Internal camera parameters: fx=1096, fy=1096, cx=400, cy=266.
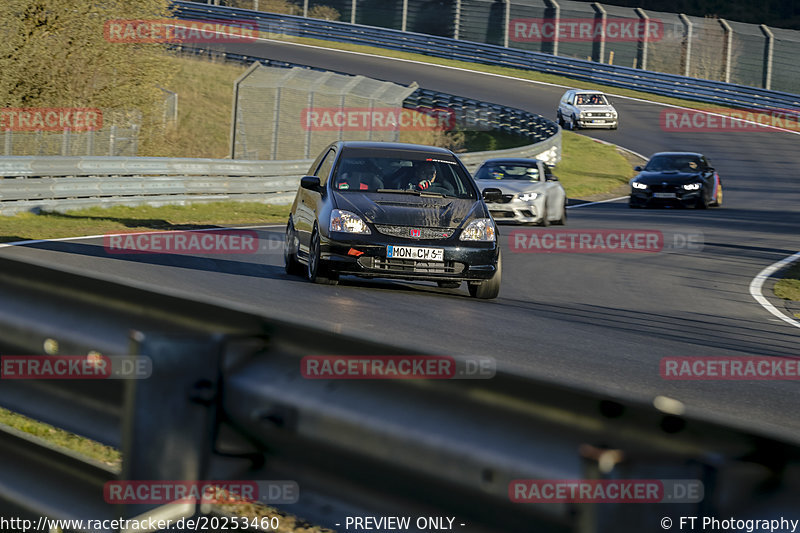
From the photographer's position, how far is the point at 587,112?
141 feet

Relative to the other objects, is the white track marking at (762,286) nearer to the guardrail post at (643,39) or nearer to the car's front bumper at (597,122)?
the car's front bumper at (597,122)

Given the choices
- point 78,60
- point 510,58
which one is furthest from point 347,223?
point 510,58

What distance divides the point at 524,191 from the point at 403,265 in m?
10.8

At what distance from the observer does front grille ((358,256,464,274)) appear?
37.3 feet

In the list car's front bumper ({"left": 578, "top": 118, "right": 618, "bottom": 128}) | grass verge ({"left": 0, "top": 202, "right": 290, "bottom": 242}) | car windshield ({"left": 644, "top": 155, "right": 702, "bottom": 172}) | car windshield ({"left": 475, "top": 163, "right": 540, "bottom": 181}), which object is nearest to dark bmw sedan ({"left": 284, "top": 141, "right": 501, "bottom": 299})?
grass verge ({"left": 0, "top": 202, "right": 290, "bottom": 242})

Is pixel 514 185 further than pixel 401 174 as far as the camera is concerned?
Yes

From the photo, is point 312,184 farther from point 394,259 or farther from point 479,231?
point 479,231

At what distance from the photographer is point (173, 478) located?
9.99 ft

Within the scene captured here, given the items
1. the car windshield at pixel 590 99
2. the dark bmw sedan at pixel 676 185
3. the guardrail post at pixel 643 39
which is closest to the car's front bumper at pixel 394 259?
the dark bmw sedan at pixel 676 185

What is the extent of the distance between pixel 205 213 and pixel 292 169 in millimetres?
3967

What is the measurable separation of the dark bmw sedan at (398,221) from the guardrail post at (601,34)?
43872 mm

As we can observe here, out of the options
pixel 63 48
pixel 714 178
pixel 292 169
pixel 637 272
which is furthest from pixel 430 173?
pixel 63 48

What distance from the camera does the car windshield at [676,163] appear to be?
27.8 meters

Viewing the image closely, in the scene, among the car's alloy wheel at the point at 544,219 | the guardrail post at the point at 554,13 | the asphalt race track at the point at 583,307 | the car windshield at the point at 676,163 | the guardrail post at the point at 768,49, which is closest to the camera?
the asphalt race track at the point at 583,307
